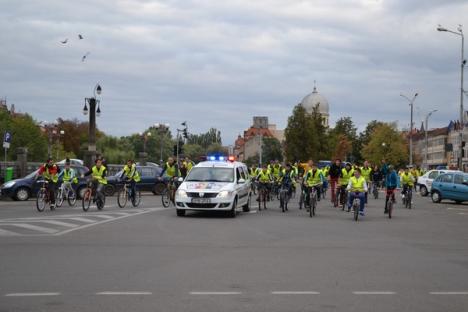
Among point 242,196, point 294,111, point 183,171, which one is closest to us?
point 242,196

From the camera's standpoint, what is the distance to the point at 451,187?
35.7 m

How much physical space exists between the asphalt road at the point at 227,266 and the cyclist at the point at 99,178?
445 cm

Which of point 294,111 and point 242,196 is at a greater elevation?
point 294,111

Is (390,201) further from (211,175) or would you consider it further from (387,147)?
(387,147)

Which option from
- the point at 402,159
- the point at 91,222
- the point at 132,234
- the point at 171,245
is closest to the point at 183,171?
the point at 91,222

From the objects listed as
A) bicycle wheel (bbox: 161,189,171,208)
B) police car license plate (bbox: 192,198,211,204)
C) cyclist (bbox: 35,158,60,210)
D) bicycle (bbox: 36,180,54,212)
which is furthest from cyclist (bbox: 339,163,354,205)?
bicycle (bbox: 36,180,54,212)

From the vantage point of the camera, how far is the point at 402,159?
420 feet

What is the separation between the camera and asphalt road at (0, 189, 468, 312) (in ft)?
26.2

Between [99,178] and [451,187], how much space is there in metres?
19.1

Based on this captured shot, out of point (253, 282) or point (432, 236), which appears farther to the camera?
point (432, 236)

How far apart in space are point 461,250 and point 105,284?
7887 millimetres

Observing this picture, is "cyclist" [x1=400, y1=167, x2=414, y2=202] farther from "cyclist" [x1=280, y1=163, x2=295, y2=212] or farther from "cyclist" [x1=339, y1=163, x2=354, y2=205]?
"cyclist" [x1=280, y1=163, x2=295, y2=212]

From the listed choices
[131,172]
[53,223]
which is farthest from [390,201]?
[53,223]

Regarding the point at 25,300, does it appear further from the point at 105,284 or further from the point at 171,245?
the point at 171,245
